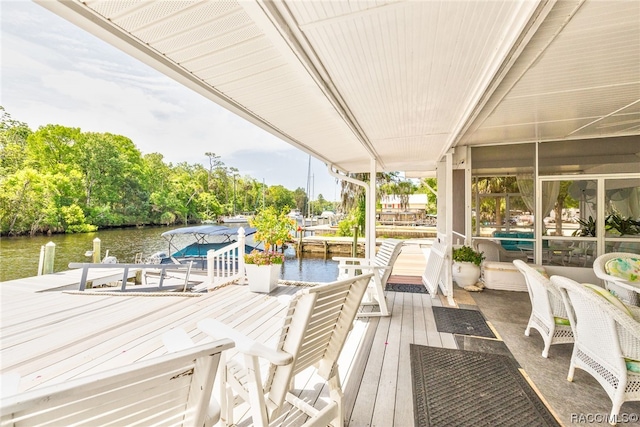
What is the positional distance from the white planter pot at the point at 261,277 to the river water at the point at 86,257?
6276 mm

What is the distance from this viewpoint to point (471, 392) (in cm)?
207

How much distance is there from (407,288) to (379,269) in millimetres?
1375

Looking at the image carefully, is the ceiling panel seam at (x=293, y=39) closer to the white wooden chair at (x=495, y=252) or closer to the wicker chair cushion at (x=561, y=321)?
the wicker chair cushion at (x=561, y=321)

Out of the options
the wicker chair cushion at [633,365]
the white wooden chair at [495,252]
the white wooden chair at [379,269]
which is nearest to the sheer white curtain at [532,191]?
the white wooden chair at [495,252]

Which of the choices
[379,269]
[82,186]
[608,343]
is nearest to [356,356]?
[379,269]

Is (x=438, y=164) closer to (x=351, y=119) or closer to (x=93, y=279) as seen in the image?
(x=351, y=119)

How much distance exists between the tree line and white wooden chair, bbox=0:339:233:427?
1293 cm

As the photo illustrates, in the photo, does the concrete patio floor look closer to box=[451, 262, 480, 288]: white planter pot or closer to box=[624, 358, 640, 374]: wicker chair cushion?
box=[624, 358, 640, 374]: wicker chair cushion

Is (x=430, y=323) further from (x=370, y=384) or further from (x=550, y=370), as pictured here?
(x=370, y=384)

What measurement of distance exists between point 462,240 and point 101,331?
6.00m

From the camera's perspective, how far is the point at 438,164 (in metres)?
5.83

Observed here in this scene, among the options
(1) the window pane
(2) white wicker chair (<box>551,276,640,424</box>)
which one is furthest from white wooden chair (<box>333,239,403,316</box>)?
(1) the window pane

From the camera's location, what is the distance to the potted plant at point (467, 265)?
479 centimetres

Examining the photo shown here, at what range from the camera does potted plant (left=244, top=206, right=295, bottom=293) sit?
4.75 metres
